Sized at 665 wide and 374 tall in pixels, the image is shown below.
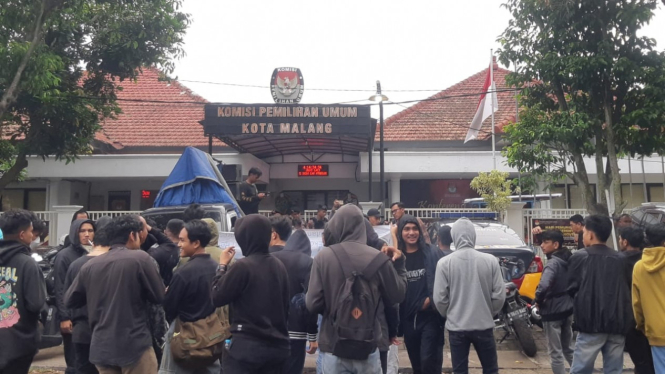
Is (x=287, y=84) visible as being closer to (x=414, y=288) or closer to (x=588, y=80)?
(x=588, y=80)

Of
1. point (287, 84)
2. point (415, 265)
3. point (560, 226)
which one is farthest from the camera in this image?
point (287, 84)

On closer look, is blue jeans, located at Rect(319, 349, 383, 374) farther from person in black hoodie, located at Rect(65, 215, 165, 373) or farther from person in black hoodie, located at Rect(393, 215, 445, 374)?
person in black hoodie, located at Rect(393, 215, 445, 374)

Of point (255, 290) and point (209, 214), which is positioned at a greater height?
point (209, 214)

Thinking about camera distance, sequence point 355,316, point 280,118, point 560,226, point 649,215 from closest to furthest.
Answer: point 355,316 < point 649,215 < point 560,226 < point 280,118

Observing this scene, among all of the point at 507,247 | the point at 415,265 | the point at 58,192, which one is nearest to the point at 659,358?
the point at 415,265

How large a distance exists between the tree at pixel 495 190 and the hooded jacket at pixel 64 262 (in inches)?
397

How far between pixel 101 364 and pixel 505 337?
5845 millimetres

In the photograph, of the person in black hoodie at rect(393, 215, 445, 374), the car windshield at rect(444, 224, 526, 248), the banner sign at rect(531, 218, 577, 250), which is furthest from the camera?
the banner sign at rect(531, 218, 577, 250)

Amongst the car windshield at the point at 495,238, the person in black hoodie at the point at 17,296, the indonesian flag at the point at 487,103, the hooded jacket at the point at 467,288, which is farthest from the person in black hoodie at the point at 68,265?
the indonesian flag at the point at 487,103

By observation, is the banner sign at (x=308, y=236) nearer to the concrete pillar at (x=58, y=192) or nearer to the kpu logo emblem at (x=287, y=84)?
the kpu logo emblem at (x=287, y=84)

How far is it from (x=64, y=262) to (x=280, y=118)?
8.05 metres

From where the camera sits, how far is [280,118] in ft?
43.7

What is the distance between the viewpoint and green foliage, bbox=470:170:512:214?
544 inches

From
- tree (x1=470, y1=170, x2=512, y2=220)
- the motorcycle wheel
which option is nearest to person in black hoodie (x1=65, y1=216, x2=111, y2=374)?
the motorcycle wheel
